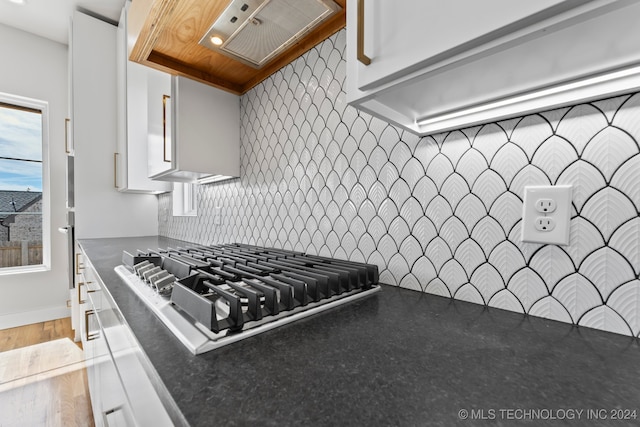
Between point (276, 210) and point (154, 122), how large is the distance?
1087 millimetres

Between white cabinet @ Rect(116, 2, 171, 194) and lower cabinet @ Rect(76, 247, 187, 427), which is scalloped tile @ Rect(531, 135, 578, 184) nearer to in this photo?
lower cabinet @ Rect(76, 247, 187, 427)

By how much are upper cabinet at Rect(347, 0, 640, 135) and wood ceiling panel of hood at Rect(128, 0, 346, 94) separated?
530 millimetres

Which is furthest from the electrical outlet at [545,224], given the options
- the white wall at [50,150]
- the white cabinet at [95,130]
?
the white wall at [50,150]

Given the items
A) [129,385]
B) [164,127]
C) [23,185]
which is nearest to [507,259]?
[129,385]

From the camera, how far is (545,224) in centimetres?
63

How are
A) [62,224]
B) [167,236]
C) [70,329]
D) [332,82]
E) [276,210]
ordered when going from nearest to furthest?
1. [332,82]
2. [276,210]
3. [167,236]
4. [70,329]
5. [62,224]

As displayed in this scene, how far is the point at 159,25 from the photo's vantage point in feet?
3.35

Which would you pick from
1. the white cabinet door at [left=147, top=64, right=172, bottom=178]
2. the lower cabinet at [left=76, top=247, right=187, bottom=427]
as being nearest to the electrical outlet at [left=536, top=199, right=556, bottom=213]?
the lower cabinet at [left=76, top=247, right=187, bottom=427]

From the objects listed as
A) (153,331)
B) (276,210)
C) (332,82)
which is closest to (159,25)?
(332,82)

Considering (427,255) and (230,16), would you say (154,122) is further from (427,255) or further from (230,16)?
(427,255)

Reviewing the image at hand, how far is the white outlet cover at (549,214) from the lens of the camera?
606 millimetres

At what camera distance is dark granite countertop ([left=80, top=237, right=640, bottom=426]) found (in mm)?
321

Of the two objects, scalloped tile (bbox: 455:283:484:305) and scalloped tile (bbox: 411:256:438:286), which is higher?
scalloped tile (bbox: 411:256:438:286)

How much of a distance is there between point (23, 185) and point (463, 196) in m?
4.12
